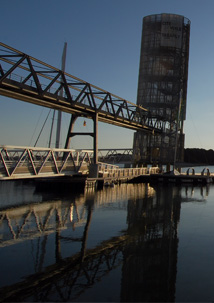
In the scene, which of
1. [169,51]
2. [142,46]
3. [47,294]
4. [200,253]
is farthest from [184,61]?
[47,294]

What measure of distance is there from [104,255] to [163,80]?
224 feet

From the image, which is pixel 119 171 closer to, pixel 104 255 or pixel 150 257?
pixel 150 257

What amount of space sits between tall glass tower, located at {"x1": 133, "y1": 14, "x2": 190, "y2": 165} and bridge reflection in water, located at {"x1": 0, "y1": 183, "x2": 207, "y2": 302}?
49120mm

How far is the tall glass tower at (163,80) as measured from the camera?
75.9 meters

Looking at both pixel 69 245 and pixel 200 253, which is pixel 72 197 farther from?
pixel 200 253

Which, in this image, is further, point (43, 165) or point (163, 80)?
point (163, 80)

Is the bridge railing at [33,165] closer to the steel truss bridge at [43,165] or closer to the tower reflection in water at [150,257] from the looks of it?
the steel truss bridge at [43,165]

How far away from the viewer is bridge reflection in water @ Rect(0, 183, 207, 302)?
35.5ft

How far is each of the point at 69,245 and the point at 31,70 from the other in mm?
20153

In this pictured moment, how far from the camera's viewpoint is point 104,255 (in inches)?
579

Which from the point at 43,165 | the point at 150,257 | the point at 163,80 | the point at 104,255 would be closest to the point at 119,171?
the point at 43,165

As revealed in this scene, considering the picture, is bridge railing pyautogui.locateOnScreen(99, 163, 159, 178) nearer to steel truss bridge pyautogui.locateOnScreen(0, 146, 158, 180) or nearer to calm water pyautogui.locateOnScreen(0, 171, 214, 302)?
steel truss bridge pyautogui.locateOnScreen(0, 146, 158, 180)

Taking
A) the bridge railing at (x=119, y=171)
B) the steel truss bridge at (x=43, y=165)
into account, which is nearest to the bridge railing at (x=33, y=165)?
the steel truss bridge at (x=43, y=165)

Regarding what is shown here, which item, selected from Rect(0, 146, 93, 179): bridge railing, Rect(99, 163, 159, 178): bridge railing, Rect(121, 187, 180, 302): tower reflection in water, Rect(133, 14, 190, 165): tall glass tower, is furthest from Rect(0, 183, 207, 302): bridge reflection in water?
Rect(133, 14, 190, 165): tall glass tower
